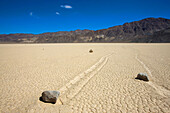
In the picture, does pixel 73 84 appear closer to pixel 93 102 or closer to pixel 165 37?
pixel 93 102

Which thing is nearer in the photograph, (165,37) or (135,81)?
(135,81)

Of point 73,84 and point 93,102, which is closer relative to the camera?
point 93,102

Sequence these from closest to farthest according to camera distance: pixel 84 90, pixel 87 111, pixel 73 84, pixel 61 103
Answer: pixel 87 111 < pixel 61 103 < pixel 84 90 < pixel 73 84

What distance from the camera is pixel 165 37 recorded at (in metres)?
60.2

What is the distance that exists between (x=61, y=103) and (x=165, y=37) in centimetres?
7383

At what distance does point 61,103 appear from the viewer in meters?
3.18

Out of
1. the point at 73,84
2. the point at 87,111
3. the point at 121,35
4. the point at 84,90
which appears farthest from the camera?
the point at 121,35

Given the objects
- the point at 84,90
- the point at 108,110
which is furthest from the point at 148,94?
the point at 84,90

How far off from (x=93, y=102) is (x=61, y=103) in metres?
0.95

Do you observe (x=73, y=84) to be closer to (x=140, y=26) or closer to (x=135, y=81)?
(x=135, y=81)

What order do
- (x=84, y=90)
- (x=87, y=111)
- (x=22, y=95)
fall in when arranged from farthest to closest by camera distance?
(x=84, y=90) < (x=22, y=95) < (x=87, y=111)

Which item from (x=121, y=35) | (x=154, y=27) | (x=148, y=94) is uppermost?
(x=154, y=27)

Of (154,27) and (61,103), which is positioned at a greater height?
(154,27)

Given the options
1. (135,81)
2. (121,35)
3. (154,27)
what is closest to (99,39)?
(121,35)
